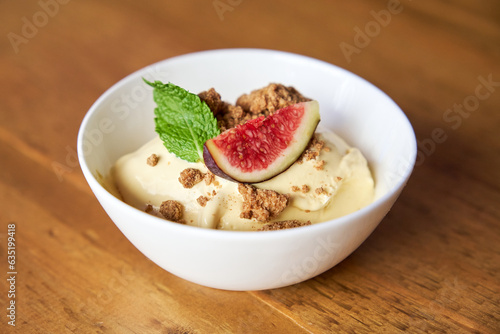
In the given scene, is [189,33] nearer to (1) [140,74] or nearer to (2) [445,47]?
(1) [140,74]

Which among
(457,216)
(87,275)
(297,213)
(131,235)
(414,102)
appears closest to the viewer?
(131,235)

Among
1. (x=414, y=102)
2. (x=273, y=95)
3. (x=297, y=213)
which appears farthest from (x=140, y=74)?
(x=414, y=102)

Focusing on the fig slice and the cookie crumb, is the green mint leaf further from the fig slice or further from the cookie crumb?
the cookie crumb

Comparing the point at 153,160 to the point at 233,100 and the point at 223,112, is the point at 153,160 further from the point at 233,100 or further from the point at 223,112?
the point at 233,100

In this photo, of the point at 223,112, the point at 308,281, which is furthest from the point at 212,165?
the point at 308,281

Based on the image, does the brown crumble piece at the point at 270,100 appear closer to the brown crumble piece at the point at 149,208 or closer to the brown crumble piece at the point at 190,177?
the brown crumble piece at the point at 190,177

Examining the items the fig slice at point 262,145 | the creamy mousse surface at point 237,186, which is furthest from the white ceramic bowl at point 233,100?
the fig slice at point 262,145
